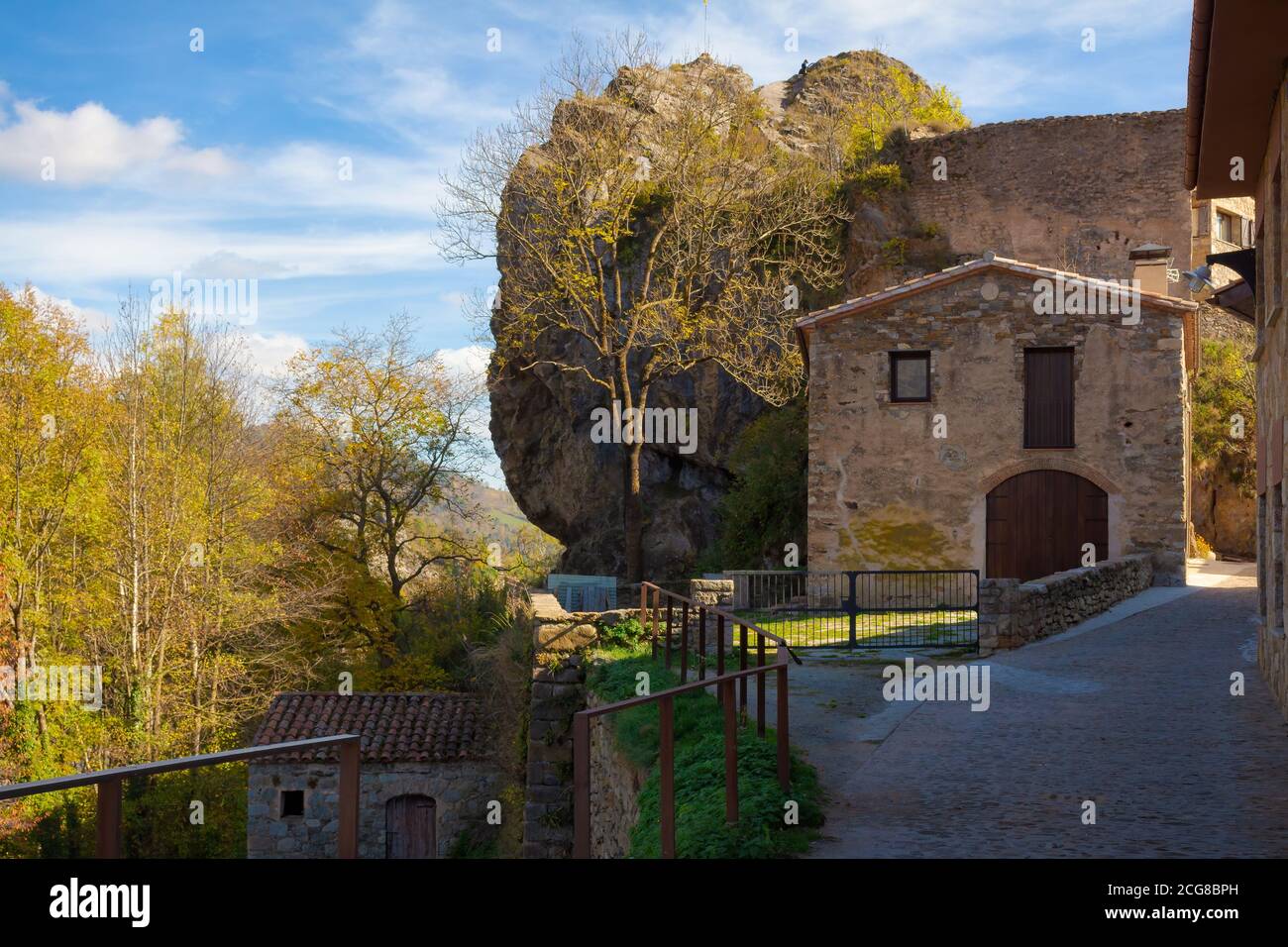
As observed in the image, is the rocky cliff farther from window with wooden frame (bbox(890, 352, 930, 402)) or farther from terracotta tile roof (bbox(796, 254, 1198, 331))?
window with wooden frame (bbox(890, 352, 930, 402))

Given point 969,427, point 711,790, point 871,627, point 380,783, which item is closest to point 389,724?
point 380,783

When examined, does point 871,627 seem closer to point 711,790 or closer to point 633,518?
point 633,518

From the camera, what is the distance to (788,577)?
72.3ft

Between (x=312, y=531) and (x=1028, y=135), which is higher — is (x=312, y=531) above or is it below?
below

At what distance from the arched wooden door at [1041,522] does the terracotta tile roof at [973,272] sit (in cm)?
334

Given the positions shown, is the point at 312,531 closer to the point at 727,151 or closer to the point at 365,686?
the point at 365,686

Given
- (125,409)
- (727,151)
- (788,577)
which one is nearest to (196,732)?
(125,409)

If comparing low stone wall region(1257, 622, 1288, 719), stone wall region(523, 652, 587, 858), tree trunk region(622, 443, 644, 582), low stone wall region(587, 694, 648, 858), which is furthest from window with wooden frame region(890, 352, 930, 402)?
low stone wall region(587, 694, 648, 858)

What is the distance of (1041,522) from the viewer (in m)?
21.0

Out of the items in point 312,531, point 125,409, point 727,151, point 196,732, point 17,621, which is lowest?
point 196,732

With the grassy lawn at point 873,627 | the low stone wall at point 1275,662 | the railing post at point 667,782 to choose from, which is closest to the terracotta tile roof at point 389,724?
the grassy lawn at point 873,627

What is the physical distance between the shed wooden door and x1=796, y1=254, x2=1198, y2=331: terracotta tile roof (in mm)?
11726

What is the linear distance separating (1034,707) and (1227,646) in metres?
4.84

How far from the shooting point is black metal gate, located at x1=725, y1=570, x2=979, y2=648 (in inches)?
647
